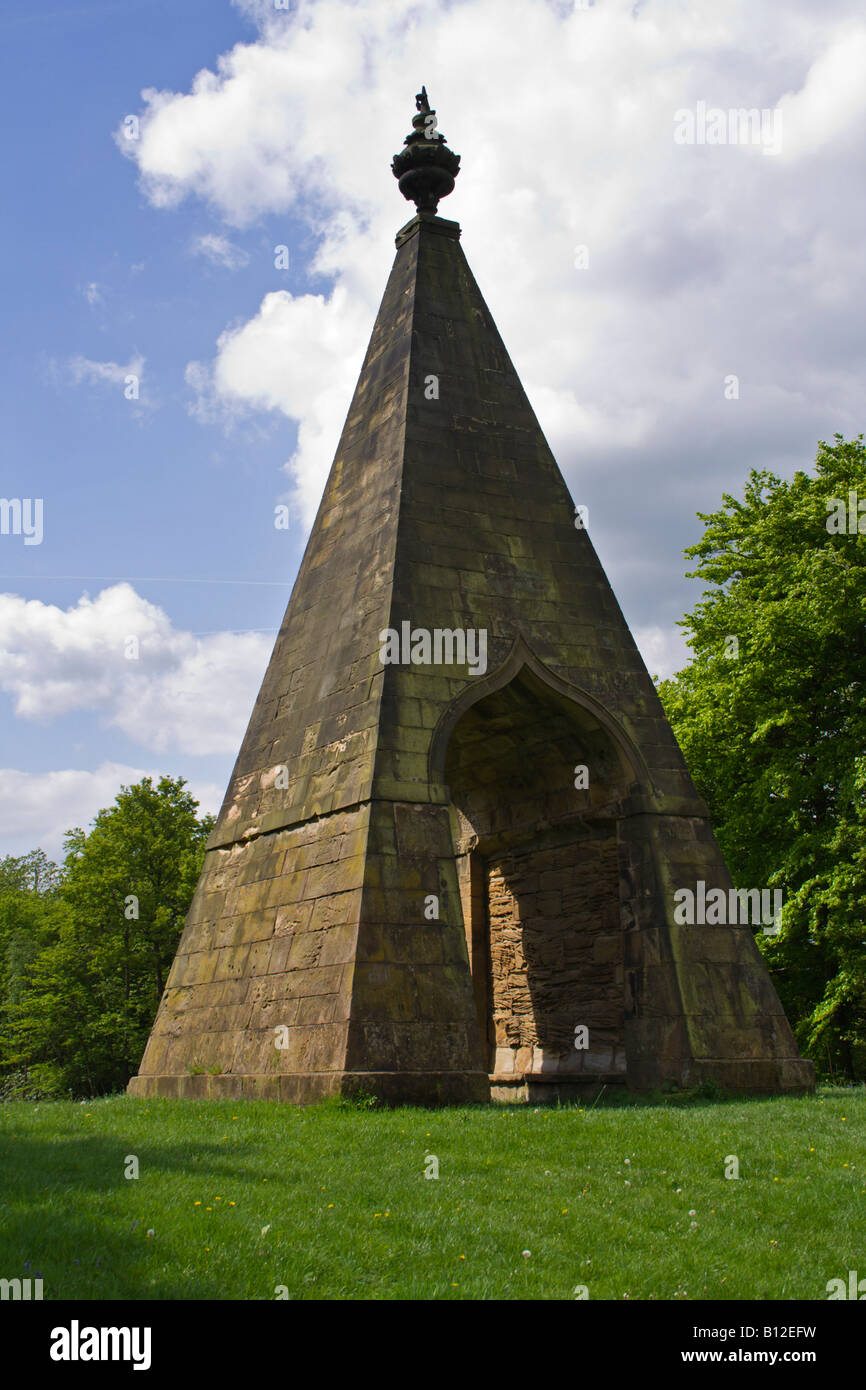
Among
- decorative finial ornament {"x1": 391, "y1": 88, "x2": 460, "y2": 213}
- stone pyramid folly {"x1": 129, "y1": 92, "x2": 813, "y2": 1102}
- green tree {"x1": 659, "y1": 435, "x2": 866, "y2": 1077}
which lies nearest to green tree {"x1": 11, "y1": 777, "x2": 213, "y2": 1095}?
green tree {"x1": 659, "y1": 435, "x2": 866, "y2": 1077}

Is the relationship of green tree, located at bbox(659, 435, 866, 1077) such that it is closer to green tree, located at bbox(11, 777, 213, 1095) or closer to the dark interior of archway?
the dark interior of archway

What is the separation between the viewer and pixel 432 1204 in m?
6.65

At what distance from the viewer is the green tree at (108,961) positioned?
33062 mm

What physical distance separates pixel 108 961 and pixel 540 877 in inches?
839

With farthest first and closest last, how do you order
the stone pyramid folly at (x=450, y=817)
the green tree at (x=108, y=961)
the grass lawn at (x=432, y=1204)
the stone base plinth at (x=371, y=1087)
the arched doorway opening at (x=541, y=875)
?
the green tree at (x=108, y=961)
the arched doorway opening at (x=541, y=875)
the stone pyramid folly at (x=450, y=817)
the stone base plinth at (x=371, y=1087)
the grass lawn at (x=432, y=1204)

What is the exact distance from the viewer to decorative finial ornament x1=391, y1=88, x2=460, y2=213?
16.9m

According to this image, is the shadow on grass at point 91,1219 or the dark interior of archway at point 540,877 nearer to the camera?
the shadow on grass at point 91,1219

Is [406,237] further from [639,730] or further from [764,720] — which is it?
[764,720]

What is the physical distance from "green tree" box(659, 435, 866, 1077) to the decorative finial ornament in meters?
8.26

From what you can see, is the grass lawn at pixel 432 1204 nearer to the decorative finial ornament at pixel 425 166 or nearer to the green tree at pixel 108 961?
the decorative finial ornament at pixel 425 166

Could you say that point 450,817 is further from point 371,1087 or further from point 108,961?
point 108,961

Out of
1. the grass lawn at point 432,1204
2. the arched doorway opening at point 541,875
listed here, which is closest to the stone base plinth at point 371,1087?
the grass lawn at point 432,1204

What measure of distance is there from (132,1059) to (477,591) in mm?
24164

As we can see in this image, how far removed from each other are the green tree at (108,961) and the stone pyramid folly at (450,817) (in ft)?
62.9
